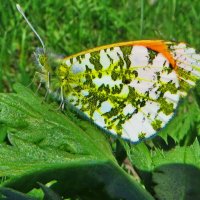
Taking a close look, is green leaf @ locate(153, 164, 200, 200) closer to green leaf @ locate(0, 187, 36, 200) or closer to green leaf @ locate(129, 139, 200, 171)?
green leaf @ locate(129, 139, 200, 171)

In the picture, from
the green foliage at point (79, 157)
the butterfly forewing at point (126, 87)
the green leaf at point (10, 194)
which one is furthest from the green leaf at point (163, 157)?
the green leaf at point (10, 194)

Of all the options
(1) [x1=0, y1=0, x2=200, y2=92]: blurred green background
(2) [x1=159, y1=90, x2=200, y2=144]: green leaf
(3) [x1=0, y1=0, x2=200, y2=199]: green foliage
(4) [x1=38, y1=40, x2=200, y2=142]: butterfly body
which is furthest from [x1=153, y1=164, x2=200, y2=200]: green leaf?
(1) [x1=0, y1=0, x2=200, y2=92]: blurred green background

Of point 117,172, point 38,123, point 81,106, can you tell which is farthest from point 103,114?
point 117,172

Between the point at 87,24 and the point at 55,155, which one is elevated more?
the point at 87,24

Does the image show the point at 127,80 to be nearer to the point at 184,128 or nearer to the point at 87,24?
the point at 184,128

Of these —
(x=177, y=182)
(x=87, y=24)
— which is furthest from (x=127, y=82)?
(x=87, y=24)

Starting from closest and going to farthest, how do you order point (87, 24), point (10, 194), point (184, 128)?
point (10, 194) → point (184, 128) → point (87, 24)

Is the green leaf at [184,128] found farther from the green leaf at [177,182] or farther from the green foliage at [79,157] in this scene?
the green leaf at [177,182]
